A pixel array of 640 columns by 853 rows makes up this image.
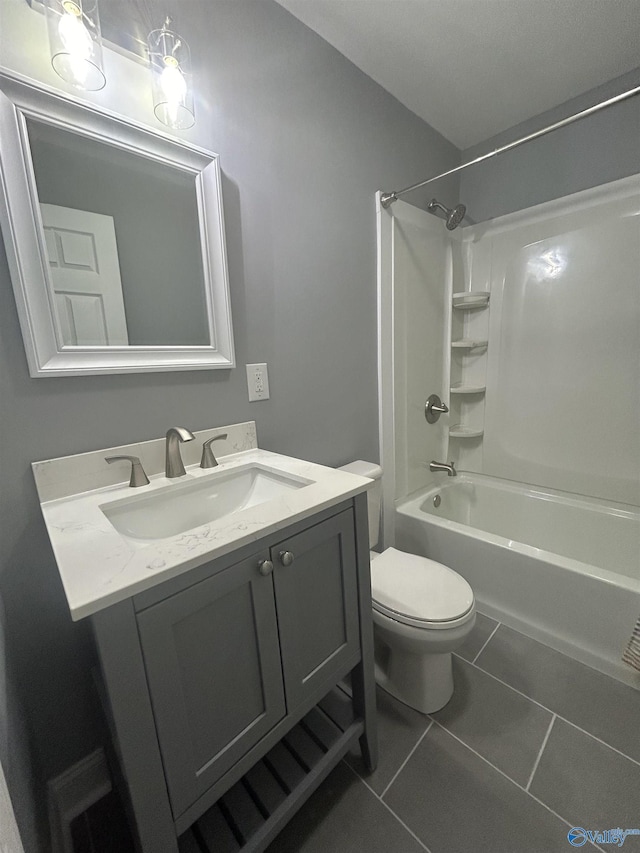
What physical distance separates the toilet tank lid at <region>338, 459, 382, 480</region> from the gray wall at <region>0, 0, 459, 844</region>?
0.19ft

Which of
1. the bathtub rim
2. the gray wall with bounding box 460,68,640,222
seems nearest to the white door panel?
the bathtub rim

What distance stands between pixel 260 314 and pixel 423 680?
1.43 meters

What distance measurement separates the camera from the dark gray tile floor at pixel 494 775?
910 mm

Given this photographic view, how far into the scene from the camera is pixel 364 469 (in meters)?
1.60

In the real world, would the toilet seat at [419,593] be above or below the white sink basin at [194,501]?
below

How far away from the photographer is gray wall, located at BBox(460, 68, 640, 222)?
1613mm

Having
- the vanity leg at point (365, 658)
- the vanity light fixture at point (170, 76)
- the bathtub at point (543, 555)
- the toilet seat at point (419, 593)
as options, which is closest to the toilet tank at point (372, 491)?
the toilet seat at point (419, 593)

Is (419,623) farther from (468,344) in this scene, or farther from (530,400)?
(468,344)

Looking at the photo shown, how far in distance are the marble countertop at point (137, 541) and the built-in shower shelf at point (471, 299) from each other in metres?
1.66

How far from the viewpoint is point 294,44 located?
1.26 metres

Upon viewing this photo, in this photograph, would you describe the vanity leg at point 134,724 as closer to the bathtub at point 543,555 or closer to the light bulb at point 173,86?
the light bulb at point 173,86

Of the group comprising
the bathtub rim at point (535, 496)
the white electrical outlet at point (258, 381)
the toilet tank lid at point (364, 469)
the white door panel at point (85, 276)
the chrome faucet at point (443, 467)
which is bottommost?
the bathtub rim at point (535, 496)

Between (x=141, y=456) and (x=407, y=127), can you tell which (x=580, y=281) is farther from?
(x=141, y=456)

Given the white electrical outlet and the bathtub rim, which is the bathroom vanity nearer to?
the white electrical outlet
